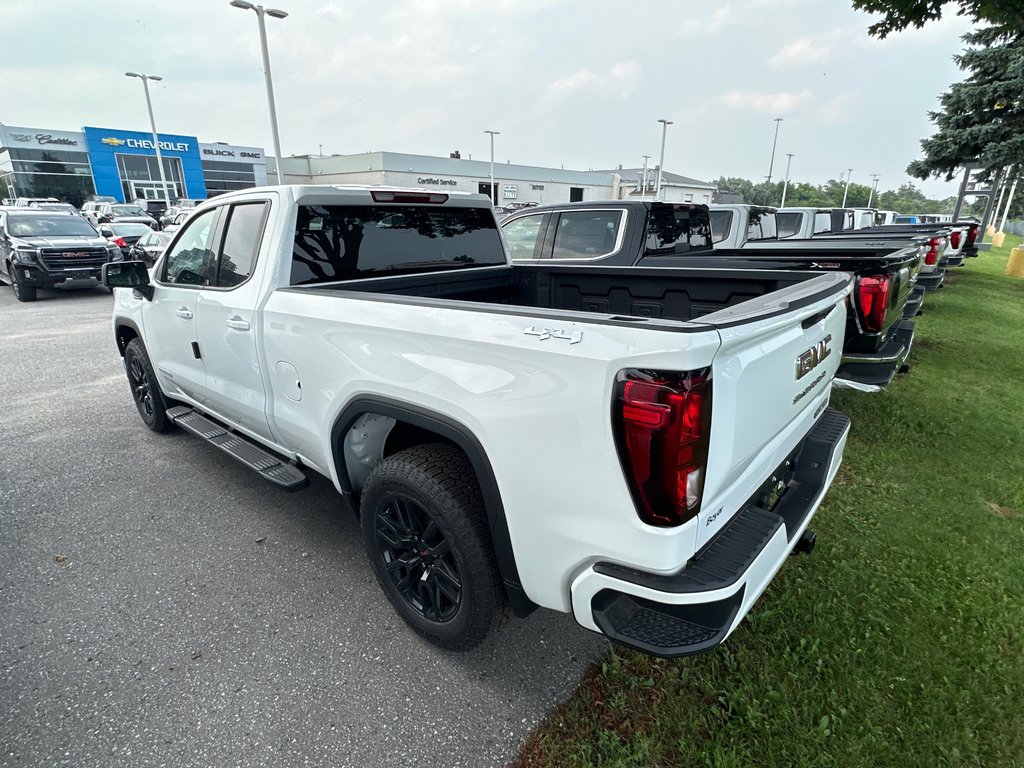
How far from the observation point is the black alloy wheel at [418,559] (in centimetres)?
232

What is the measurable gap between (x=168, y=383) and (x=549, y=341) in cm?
375

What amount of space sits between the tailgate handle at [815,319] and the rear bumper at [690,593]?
719 millimetres

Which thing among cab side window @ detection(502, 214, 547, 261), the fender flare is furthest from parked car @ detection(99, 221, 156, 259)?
the fender flare

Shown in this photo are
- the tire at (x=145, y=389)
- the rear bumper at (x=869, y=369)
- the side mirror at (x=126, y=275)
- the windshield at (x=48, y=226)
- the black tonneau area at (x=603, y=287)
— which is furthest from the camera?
the windshield at (x=48, y=226)

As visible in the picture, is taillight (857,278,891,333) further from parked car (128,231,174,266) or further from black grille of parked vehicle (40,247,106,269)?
parked car (128,231,174,266)

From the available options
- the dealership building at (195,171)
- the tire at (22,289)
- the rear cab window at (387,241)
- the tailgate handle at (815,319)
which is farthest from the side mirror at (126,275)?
the dealership building at (195,171)

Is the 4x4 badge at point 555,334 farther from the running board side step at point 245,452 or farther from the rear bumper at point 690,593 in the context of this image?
the running board side step at point 245,452

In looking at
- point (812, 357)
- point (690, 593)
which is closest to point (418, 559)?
point (690, 593)

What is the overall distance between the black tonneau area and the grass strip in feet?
4.95

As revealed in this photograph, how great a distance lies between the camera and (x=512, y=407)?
181cm

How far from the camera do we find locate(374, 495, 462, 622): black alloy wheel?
2.32 m

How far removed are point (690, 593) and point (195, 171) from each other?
5845cm

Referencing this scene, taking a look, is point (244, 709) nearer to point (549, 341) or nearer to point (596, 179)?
point (549, 341)

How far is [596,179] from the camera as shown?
7000cm
